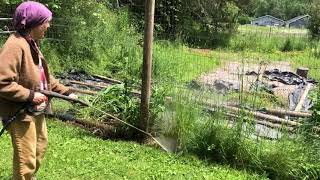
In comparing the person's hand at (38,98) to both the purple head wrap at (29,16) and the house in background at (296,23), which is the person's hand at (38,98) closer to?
the purple head wrap at (29,16)

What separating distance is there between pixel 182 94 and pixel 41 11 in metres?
2.73

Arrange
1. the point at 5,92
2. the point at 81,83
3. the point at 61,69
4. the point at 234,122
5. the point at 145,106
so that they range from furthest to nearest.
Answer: the point at 61,69 < the point at 81,83 < the point at 145,106 < the point at 234,122 < the point at 5,92

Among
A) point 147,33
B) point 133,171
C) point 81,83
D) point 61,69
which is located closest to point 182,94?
point 147,33

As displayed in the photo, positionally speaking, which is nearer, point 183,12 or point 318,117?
point 318,117

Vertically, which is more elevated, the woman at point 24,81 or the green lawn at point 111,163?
the woman at point 24,81

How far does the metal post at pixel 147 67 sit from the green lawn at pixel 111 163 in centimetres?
38

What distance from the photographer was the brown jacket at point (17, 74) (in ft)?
10.8

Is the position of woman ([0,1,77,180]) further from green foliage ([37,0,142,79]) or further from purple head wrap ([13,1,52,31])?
green foliage ([37,0,142,79])

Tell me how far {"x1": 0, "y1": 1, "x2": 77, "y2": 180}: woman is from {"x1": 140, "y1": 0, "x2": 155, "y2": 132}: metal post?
6.92 feet

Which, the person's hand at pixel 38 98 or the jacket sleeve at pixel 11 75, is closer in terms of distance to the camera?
the jacket sleeve at pixel 11 75

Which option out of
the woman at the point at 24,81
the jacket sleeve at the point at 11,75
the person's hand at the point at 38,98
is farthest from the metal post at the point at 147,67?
the jacket sleeve at the point at 11,75

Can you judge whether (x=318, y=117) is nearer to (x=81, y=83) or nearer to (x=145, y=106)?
(x=145, y=106)

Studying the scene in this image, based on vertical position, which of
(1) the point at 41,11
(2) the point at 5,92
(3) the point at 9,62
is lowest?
(2) the point at 5,92

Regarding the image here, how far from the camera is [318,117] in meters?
5.19
